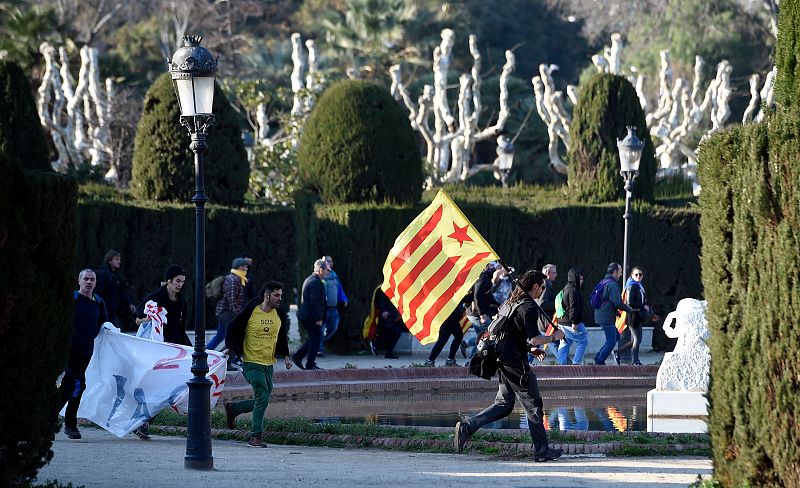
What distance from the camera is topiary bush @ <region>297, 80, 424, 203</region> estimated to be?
76.8 ft

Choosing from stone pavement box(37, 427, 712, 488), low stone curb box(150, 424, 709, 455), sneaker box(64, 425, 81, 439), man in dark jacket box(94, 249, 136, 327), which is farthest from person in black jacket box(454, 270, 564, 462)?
man in dark jacket box(94, 249, 136, 327)

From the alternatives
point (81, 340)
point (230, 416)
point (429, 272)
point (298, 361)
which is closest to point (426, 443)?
point (230, 416)

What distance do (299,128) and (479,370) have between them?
77.4ft

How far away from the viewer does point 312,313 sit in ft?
64.6

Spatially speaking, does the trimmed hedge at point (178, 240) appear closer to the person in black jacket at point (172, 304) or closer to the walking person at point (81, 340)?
the person in black jacket at point (172, 304)

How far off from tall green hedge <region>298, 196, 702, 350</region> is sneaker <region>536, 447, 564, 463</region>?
11338 millimetres

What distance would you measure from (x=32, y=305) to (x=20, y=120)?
14.1 meters

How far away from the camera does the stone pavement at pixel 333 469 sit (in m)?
10.2

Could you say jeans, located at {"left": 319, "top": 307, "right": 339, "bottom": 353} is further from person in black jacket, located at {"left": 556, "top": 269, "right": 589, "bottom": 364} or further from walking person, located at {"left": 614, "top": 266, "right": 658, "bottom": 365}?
walking person, located at {"left": 614, "top": 266, "right": 658, "bottom": 365}

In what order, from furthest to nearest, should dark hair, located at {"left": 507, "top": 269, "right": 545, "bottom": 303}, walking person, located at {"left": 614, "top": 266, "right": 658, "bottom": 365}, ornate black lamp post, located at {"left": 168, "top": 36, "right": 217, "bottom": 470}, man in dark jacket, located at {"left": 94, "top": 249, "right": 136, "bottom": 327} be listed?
walking person, located at {"left": 614, "top": 266, "right": 658, "bottom": 365} < man in dark jacket, located at {"left": 94, "top": 249, "right": 136, "bottom": 327} < dark hair, located at {"left": 507, "top": 269, "right": 545, "bottom": 303} < ornate black lamp post, located at {"left": 168, "top": 36, "right": 217, "bottom": 470}

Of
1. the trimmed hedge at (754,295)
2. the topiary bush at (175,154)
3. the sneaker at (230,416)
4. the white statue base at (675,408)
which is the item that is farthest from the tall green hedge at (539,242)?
the trimmed hedge at (754,295)

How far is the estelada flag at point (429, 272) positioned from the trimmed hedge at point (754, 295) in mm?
5982

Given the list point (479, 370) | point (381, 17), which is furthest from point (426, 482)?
point (381, 17)

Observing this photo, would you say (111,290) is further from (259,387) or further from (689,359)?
(689,359)
